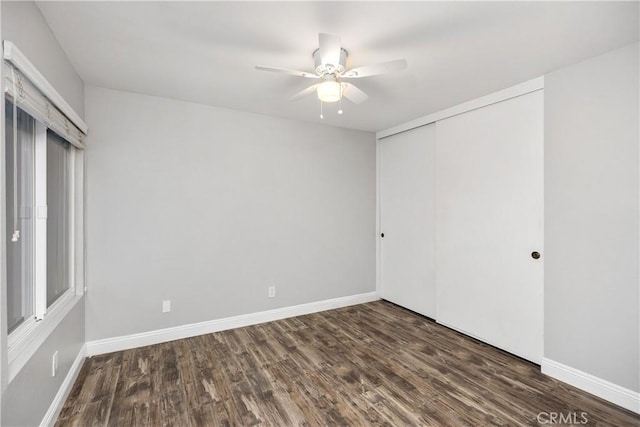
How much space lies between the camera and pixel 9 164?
57.9 inches

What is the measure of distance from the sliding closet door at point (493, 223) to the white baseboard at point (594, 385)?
166 millimetres

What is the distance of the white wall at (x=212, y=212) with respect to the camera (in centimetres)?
270

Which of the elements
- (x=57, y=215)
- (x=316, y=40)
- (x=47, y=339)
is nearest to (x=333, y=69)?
(x=316, y=40)

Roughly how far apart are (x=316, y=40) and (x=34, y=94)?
1.60 metres

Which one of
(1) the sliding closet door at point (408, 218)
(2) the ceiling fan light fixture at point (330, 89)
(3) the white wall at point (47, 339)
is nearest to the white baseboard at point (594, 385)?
(1) the sliding closet door at point (408, 218)

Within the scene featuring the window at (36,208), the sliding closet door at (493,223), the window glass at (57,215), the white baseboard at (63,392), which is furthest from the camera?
the sliding closet door at (493,223)

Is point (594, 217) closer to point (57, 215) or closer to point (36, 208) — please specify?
point (36, 208)

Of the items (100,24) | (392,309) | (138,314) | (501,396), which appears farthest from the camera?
(392,309)

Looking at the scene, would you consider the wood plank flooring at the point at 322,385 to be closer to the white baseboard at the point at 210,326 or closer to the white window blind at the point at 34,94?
the white baseboard at the point at 210,326

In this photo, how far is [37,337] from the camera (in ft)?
5.35

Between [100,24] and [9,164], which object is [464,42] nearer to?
[100,24]

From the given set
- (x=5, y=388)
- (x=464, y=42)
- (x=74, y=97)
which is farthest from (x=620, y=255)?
(x=74, y=97)

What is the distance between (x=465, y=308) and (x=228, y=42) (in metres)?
3.22

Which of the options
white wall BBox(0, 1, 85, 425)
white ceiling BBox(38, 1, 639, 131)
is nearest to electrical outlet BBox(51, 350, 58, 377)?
white wall BBox(0, 1, 85, 425)
